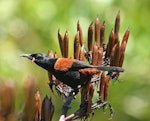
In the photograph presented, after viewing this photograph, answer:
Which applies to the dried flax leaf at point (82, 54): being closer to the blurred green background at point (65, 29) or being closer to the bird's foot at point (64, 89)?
the bird's foot at point (64, 89)

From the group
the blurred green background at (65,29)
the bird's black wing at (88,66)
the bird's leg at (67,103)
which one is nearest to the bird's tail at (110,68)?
the bird's black wing at (88,66)

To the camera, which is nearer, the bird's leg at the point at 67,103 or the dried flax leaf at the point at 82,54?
the bird's leg at the point at 67,103

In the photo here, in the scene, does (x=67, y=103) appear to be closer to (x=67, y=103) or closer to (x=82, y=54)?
(x=67, y=103)

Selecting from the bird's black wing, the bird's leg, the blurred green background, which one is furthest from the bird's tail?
the blurred green background

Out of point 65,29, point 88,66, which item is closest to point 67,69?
point 88,66

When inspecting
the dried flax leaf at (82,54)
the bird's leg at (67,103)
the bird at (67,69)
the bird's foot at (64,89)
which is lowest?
the bird's leg at (67,103)

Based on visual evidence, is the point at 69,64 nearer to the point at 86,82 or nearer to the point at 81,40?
the point at 86,82
